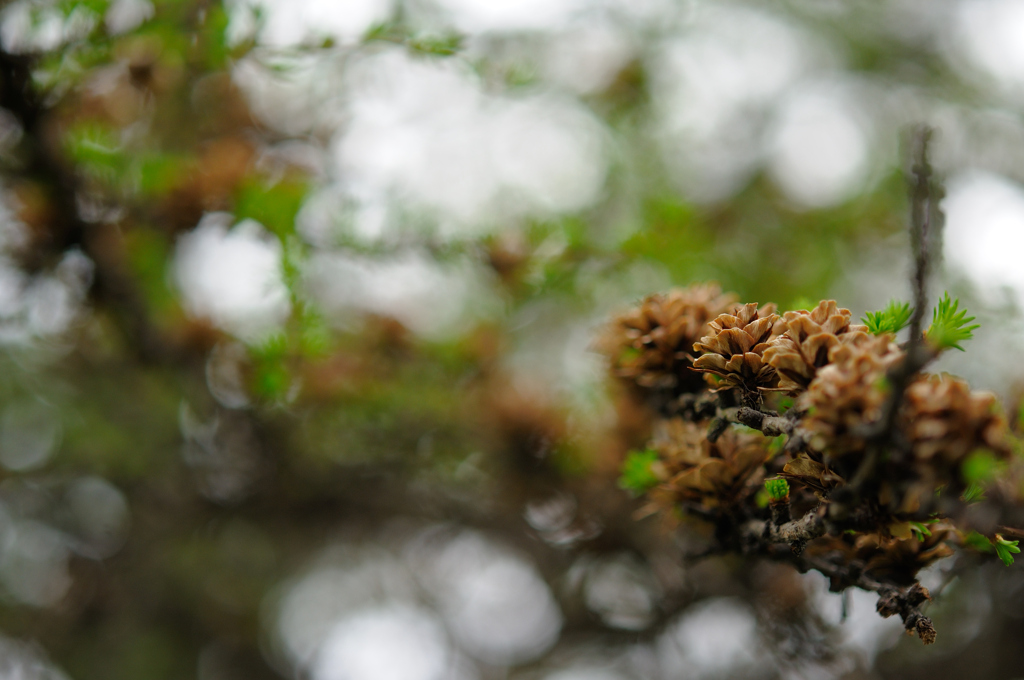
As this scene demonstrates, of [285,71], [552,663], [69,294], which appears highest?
[285,71]

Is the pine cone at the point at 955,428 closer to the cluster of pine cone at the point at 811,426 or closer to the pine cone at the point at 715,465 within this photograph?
the cluster of pine cone at the point at 811,426

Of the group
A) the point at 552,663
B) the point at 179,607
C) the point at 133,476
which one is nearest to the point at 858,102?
the point at 552,663

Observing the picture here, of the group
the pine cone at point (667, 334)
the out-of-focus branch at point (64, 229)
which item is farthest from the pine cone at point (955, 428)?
the out-of-focus branch at point (64, 229)

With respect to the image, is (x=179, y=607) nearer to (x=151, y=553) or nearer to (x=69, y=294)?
(x=151, y=553)

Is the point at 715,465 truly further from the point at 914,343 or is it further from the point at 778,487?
the point at 914,343

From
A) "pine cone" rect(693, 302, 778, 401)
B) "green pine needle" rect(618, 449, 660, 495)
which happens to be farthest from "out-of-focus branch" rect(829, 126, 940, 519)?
"green pine needle" rect(618, 449, 660, 495)
